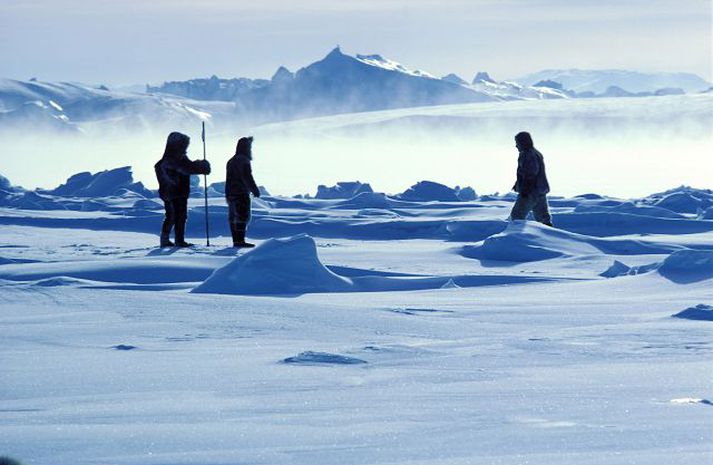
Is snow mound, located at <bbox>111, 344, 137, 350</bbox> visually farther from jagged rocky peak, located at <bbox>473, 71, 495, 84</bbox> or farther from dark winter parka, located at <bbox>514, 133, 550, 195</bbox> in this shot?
jagged rocky peak, located at <bbox>473, 71, 495, 84</bbox>

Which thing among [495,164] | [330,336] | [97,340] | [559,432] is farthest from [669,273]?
[495,164]

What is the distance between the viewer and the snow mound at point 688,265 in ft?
25.8

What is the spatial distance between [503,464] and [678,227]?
13021 millimetres

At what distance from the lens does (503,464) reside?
277cm

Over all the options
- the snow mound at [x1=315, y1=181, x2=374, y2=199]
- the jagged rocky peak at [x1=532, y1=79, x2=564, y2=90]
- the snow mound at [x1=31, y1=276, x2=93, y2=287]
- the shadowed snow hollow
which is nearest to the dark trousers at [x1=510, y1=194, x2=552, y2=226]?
the shadowed snow hollow

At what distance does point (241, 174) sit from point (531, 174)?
114 inches

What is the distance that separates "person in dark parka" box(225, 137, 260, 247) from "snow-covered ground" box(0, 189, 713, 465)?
156cm

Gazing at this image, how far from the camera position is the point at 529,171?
1196 centimetres

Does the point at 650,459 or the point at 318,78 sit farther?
the point at 318,78

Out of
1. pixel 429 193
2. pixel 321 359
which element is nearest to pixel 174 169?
pixel 321 359

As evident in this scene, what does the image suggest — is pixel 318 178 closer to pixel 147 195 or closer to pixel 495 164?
pixel 495 164

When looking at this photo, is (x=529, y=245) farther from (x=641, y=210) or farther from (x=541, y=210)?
(x=641, y=210)

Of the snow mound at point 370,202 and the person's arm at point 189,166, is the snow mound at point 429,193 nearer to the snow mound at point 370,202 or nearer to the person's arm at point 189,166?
the snow mound at point 370,202

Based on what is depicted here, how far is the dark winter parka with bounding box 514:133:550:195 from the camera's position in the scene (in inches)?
471
